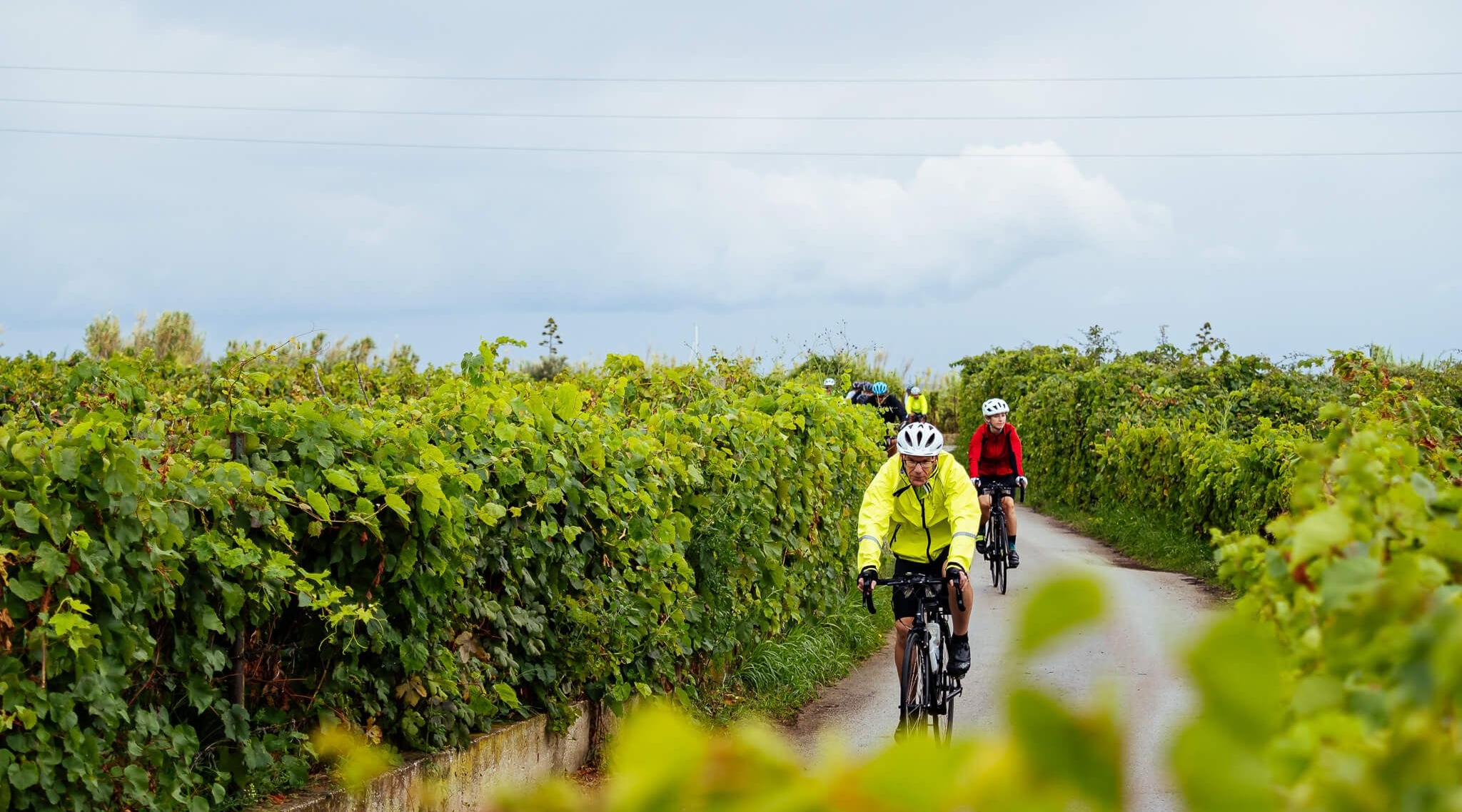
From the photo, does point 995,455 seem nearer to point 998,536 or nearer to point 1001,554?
point 998,536

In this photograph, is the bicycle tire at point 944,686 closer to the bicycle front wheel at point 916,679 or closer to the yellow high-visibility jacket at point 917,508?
the bicycle front wheel at point 916,679

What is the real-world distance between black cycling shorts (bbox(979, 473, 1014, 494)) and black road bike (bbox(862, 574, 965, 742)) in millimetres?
7334

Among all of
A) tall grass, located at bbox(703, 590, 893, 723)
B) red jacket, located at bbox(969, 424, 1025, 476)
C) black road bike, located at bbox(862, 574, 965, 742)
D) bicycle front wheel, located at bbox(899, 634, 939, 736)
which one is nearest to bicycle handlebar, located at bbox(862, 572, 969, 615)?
black road bike, located at bbox(862, 574, 965, 742)

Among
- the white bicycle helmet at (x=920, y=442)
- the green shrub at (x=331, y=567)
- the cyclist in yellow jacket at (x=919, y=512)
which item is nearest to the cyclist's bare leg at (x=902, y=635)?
the cyclist in yellow jacket at (x=919, y=512)

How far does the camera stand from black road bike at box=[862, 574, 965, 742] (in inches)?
309

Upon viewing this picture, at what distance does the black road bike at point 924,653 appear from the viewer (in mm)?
7836

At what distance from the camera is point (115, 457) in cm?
425

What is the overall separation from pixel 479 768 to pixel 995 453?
10236mm

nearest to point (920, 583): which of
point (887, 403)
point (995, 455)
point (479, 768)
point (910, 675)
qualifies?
point (910, 675)

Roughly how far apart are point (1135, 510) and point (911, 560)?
1350 cm

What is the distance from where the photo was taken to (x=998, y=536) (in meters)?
15.3

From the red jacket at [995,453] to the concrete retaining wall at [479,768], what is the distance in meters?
8.54

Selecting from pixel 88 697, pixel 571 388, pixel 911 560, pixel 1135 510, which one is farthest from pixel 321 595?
pixel 1135 510

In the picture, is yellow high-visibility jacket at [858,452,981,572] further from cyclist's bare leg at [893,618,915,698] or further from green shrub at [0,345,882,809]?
green shrub at [0,345,882,809]
